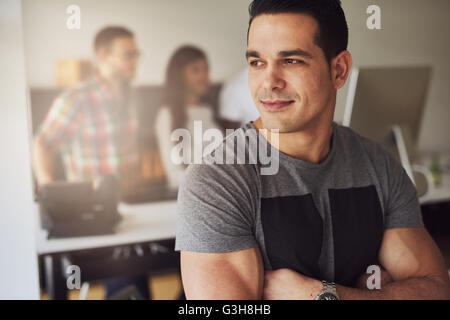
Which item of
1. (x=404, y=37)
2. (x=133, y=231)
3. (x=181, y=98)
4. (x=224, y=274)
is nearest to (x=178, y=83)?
(x=181, y=98)

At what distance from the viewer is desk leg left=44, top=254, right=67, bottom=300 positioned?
1326mm

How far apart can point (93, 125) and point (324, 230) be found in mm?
935

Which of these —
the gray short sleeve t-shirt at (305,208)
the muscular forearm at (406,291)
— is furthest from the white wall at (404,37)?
the muscular forearm at (406,291)

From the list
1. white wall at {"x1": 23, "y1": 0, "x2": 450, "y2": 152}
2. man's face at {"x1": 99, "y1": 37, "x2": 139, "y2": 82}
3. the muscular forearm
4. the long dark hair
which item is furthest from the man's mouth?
the long dark hair

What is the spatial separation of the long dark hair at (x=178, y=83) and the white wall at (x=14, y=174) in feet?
2.52

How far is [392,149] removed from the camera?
1.46 m

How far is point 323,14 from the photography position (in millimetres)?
1040

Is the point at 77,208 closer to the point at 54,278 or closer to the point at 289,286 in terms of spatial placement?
the point at 54,278

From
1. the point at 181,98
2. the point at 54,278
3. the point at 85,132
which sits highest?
the point at 181,98

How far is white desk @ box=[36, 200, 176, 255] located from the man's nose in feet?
2.53

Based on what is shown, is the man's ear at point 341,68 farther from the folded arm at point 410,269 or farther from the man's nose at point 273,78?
the folded arm at point 410,269

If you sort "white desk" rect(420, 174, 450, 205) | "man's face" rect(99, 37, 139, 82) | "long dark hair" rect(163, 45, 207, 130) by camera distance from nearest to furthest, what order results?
"man's face" rect(99, 37, 139, 82), "white desk" rect(420, 174, 450, 205), "long dark hair" rect(163, 45, 207, 130)

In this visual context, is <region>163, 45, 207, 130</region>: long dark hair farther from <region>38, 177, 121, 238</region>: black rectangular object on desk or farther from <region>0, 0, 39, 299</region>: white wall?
<region>0, 0, 39, 299</region>: white wall

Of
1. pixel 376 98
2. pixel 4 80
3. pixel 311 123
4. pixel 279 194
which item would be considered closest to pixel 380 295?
pixel 279 194
